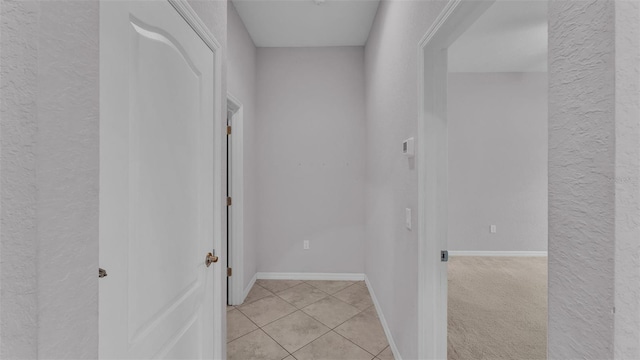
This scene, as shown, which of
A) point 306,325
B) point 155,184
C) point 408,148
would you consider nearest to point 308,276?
point 306,325

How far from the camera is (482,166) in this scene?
399 centimetres

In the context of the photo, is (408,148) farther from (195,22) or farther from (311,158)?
(311,158)

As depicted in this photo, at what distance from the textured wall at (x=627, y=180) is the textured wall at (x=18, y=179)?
970mm

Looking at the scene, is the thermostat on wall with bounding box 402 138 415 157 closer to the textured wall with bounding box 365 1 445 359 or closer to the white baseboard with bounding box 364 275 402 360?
the textured wall with bounding box 365 1 445 359

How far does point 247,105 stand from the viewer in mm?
2729

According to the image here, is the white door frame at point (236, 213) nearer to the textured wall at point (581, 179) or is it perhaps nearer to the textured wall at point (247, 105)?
the textured wall at point (247, 105)

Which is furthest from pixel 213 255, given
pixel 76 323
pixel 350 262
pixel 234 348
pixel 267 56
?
pixel 267 56

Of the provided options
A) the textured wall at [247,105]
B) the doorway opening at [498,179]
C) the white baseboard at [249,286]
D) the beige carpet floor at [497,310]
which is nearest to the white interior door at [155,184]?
the textured wall at [247,105]

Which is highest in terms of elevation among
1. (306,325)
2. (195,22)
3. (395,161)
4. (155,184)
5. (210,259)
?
(195,22)

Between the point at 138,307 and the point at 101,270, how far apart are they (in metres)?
0.23

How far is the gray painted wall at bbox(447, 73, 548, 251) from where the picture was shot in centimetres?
393

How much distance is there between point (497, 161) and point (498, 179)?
28cm

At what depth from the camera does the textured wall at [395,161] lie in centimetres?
140

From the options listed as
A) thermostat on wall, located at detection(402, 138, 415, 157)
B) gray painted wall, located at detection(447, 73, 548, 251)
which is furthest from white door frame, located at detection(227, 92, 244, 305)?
gray painted wall, located at detection(447, 73, 548, 251)
